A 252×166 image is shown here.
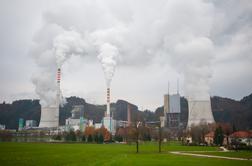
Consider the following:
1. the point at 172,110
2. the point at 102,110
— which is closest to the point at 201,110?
the point at 172,110

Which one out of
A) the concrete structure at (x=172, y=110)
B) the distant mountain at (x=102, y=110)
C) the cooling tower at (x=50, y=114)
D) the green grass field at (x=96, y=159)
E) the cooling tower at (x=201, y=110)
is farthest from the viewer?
the concrete structure at (x=172, y=110)

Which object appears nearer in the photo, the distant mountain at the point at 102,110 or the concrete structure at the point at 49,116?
the concrete structure at the point at 49,116

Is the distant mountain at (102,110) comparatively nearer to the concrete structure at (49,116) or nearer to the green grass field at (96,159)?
the concrete structure at (49,116)

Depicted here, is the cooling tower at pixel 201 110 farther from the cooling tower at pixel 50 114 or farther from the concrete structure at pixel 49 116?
the concrete structure at pixel 49 116

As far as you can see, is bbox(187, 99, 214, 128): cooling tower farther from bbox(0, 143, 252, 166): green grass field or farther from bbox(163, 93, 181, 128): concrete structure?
bbox(163, 93, 181, 128): concrete structure

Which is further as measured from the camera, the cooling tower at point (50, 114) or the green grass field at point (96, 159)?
the cooling tower at point (50, 114)

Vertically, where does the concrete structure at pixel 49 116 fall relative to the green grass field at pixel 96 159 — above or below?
above

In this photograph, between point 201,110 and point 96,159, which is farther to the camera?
point 201,110

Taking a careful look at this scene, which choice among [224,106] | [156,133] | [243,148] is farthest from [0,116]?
[243,148]

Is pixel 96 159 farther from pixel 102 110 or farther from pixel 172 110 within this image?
pixel 102 110

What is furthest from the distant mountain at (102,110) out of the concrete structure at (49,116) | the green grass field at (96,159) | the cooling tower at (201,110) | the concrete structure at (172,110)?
the green grass field at (96,159)

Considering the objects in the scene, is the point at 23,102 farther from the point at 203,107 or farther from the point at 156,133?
the point at 203,107

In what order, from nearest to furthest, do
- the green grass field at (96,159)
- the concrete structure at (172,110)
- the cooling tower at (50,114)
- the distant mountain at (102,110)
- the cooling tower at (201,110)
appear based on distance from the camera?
the green grass field at (96,159)
the cooling tower at (201,110)
the cooling tower at (50,114)
the distant mountain at (102,110)
the concrete structure at (172,110)

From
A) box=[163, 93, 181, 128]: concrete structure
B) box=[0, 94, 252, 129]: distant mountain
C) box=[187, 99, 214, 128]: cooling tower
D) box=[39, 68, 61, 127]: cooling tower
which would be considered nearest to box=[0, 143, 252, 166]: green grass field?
box=[187, 99, 214, 128]: cooling tower
